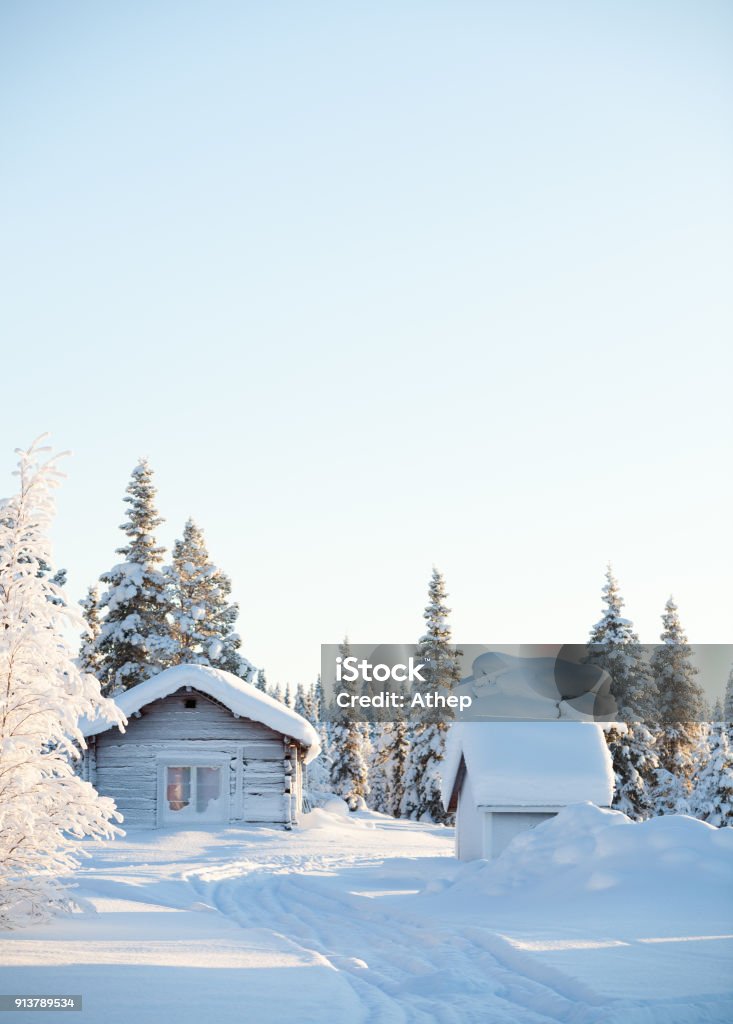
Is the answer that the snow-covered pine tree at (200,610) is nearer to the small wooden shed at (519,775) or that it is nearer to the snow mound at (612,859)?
the small wooden shed at (519,775)

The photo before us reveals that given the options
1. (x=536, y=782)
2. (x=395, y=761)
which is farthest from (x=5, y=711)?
(x=395, y=761)

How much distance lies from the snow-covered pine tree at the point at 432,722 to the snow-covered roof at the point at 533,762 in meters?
23.0

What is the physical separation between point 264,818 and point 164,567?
1596 cm

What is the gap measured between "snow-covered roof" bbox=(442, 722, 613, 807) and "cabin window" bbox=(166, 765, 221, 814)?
10.1 m

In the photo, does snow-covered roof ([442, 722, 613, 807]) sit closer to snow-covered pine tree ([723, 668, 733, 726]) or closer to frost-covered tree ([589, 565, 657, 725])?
frost-covered tree ([589, 565, 657, 725])

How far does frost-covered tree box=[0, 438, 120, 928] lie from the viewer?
37.0 ft

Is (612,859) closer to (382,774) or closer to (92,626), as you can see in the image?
(92,626)

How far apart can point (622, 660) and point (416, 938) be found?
31335mm

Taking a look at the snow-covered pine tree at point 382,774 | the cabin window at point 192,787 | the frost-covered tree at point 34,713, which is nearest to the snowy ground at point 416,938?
the frost-covered tree at point 34,713

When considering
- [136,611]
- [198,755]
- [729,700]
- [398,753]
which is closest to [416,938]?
[198,755]

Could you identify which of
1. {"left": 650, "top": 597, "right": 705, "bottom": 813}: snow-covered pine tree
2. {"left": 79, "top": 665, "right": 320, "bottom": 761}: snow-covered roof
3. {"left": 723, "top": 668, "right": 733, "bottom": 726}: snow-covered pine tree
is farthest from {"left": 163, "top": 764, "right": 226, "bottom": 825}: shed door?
{"left": 723, "top": 668, "right": 733, "bottom": 726}: snow-covered pine tree

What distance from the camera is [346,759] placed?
63.1 metres

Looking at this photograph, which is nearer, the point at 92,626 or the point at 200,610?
the point at 200,610

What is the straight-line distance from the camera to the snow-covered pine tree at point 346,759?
62250 mm
